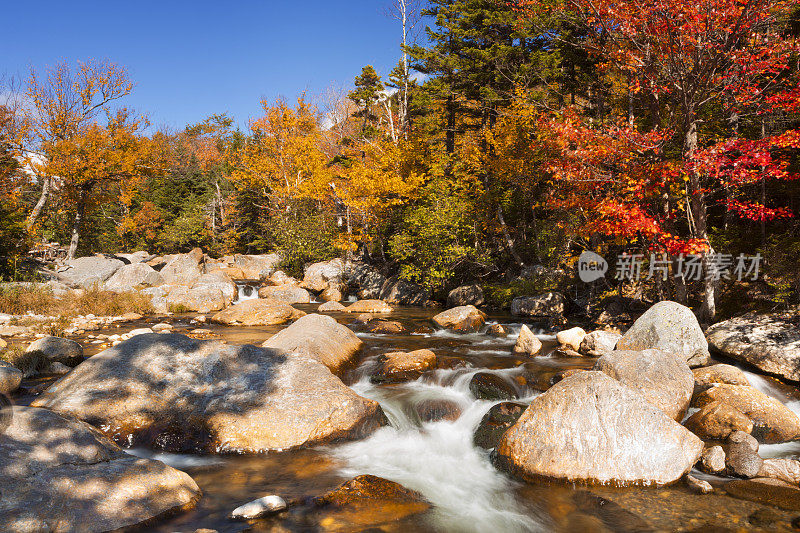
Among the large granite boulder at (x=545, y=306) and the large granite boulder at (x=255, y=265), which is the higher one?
the large granite boulder at (x=255, y=265)

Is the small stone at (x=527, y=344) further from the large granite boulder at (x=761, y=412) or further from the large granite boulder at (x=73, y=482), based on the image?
the large granite boulder at (x=73, y=482)

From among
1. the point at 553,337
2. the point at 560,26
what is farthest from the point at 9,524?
the point at 560,26

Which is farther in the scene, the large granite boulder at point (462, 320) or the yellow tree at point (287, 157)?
the yellow tree at point (287, 157)

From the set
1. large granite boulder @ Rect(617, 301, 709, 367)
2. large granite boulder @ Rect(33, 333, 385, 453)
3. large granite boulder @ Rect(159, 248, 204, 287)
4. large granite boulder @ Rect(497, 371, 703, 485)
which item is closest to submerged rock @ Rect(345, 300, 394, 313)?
large granite boulder @ Rect(159, 248, 204, 287)

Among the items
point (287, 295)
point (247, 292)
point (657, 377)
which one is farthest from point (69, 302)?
point (657, 377)

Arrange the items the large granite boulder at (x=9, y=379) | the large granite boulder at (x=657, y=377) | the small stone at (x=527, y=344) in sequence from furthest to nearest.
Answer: the small stone at (x=527, y=344), the large granite boulder at (x=9, y=379), the large granite boulder at (x=657, y=377)

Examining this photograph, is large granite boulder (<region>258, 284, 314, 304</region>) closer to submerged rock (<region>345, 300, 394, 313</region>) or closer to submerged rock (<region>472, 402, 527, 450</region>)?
submerged rock (<region>345, 300, 394, 313</region>)

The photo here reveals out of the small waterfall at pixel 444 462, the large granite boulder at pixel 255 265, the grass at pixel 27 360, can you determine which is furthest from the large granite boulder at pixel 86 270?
the small waterfall at pixel 444 462

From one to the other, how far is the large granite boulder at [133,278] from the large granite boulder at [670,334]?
66.2ft

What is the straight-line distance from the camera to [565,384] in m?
5.69

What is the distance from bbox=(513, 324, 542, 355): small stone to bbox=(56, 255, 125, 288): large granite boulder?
63.3 ft

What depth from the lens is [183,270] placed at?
26.8 metres

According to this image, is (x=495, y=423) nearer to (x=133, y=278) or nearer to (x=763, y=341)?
(x=763, y=341)

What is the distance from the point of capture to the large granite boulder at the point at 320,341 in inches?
343
